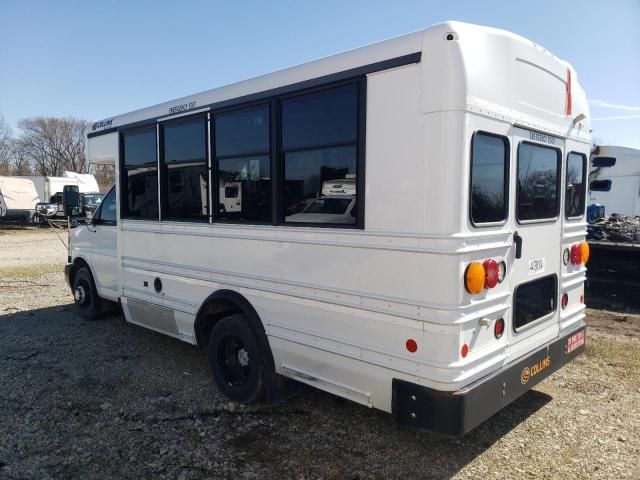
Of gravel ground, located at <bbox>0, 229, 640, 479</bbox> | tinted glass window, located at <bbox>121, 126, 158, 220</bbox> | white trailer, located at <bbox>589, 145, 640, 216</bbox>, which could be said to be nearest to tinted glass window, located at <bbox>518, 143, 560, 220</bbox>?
gravel ground, located at <bbox>0, 229, 640, 479</bbox>

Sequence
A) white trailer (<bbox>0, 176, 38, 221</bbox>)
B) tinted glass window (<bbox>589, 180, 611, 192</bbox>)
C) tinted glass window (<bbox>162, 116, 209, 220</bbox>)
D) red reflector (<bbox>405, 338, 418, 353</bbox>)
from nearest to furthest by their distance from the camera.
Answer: red reflector (<bbox>405, 338, 418, 353</bbox>) → tinted glass window (<bbox>162, 116, 209, 220</bbox>) → tinted glass window (<bbox>589, 180, 611, 192</bbox>) → white trailer (<bbox>0, 176, 38, 221</bbox>)

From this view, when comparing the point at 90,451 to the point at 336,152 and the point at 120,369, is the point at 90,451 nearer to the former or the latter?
the point at 120,369

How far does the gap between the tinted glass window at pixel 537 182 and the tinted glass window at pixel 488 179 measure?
0.24m

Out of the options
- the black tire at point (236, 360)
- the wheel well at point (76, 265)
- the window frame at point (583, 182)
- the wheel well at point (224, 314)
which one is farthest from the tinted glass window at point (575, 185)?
the wheel well at point (76, 265)

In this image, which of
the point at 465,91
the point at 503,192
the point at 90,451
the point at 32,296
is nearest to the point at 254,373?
the point at 90,451

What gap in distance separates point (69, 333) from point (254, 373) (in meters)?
3.59

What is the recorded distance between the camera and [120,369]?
16.6 ft

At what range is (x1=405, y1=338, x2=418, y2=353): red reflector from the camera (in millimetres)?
2893

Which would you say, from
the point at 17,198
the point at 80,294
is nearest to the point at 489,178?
the point at 80,294

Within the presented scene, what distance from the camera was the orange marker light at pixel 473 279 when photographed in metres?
2.83

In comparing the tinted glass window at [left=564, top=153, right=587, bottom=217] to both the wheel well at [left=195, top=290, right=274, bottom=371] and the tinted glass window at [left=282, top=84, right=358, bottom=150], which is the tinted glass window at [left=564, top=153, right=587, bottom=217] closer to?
the tinted glass window at [left=282, top=84, right=358, bottom=150]

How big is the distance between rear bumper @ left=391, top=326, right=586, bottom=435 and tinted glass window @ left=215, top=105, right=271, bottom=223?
1.69 meters

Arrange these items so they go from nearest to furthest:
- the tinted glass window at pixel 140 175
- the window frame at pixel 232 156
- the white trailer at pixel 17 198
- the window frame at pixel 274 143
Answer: the window frame at pixel 274 143 → the window frame at pixel 232 156 → the tinted glass window at pixel 140 175 → the white trailer at pixel 17 198

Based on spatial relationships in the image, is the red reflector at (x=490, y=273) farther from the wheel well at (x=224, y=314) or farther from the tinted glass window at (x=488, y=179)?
the wheel well at (x=224, y=314)
